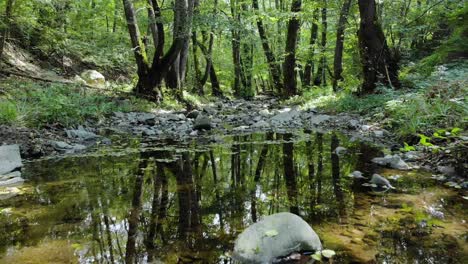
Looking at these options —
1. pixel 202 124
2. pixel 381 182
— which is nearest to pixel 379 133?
pixel 381 182

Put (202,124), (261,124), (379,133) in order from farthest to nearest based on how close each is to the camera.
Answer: (261,124)
(202,124)
(379,133)

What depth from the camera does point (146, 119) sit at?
8.27 metres

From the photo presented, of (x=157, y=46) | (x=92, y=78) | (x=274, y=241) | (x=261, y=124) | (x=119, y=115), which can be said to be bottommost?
(x=261, y=124)

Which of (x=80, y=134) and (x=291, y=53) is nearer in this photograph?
(x=80, y=134)

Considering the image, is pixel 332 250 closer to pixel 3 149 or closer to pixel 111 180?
pixel 111 180

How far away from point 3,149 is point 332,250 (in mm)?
3630

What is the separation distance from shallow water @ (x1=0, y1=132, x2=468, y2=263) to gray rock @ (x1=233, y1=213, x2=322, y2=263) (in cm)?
11

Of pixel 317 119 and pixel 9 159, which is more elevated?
pixel 9 159

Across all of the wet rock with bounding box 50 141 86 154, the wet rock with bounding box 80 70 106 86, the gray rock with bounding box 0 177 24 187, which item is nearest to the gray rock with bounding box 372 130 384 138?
the wet rock with bounding box 50 141 86 154

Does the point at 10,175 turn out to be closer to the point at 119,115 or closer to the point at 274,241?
the point at 274,241

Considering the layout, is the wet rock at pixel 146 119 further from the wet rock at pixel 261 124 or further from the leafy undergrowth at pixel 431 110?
the leafy undergrowth at pixel 431 110

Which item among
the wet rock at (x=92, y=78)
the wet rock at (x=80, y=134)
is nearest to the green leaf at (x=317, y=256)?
the wet rock at (x=80, y=134)

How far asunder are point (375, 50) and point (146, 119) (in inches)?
213

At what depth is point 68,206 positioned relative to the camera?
2754mm
